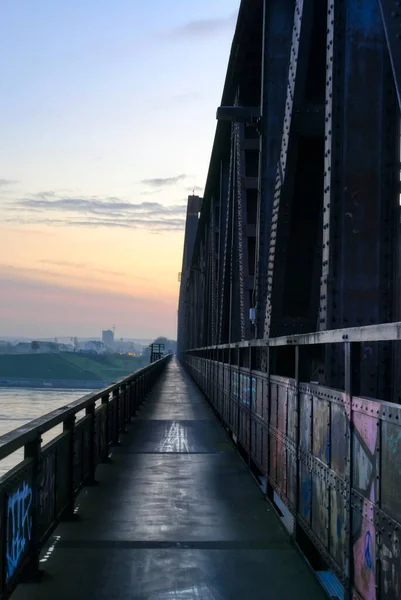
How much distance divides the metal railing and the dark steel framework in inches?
83.1

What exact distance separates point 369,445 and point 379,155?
3.46 m

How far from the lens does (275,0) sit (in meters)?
12.4

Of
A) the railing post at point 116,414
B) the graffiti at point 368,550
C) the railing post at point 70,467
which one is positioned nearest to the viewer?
the graffiti at point 368,550

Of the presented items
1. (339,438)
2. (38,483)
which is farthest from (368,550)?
(38,483)

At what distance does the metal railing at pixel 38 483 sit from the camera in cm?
454

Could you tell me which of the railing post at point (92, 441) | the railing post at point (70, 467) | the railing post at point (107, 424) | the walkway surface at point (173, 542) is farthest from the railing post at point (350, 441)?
the railing post at point (107, 424)

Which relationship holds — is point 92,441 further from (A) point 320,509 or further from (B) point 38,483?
(A) point 320,509

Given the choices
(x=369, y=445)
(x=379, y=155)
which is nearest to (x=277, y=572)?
(x=369, y=445)

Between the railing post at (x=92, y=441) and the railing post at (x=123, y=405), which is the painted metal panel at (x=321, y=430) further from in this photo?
the railing post at (x=123, y=405)

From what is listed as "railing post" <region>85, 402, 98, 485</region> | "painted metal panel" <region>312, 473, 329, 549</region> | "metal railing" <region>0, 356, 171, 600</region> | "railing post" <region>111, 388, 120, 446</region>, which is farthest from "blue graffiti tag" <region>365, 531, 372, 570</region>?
"railing post" <region>111, 388, 120, 446</region>

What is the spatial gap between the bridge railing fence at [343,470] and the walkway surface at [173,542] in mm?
406

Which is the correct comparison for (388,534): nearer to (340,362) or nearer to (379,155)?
(340,362)

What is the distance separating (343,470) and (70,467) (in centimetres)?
350

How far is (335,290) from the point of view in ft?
21.3
